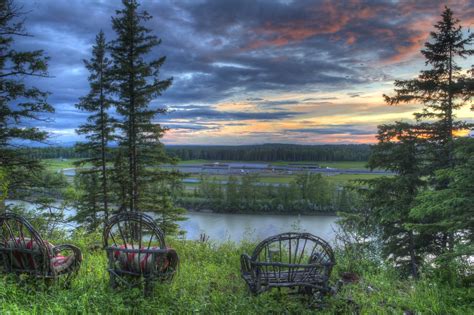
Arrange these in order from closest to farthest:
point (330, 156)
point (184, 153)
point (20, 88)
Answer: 1. point (20, 88)
2. point (330, 156)
3. point (184, 153)

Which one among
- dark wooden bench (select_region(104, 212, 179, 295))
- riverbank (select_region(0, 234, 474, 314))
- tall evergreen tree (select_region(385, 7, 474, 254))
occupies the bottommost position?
riverbank (select_region(0, 234, 474, 314))

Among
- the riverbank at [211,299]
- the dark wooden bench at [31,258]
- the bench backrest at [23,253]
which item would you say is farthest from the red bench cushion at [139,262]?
the bench backrest at [23,253]

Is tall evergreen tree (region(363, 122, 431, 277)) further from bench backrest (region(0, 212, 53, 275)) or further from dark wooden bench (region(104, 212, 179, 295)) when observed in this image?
bench backrest (region(0, 212, 53, 275))

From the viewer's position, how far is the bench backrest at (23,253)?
351 centimetres

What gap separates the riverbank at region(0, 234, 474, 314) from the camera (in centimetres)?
310

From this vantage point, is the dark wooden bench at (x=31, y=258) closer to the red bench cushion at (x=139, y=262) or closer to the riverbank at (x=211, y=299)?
the riverbank at (x=211, y=299)

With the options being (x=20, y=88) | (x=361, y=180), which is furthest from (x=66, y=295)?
(x=361, y=180)

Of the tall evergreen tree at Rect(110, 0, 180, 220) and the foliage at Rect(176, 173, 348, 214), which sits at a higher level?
the tall evergreen tree at Rect(110, 0, 180, 220)

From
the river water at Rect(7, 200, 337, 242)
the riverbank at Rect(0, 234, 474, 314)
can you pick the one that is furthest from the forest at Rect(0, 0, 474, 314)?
the river water at Rect(7, 200, 337, 242)

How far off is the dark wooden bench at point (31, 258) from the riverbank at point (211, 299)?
5.6 inches

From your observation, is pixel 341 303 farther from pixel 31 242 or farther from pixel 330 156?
pixel 330 156

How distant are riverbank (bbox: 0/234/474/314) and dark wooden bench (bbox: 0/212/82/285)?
14 cm

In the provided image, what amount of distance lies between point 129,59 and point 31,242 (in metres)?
12.6

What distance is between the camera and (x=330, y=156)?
2470 inches
